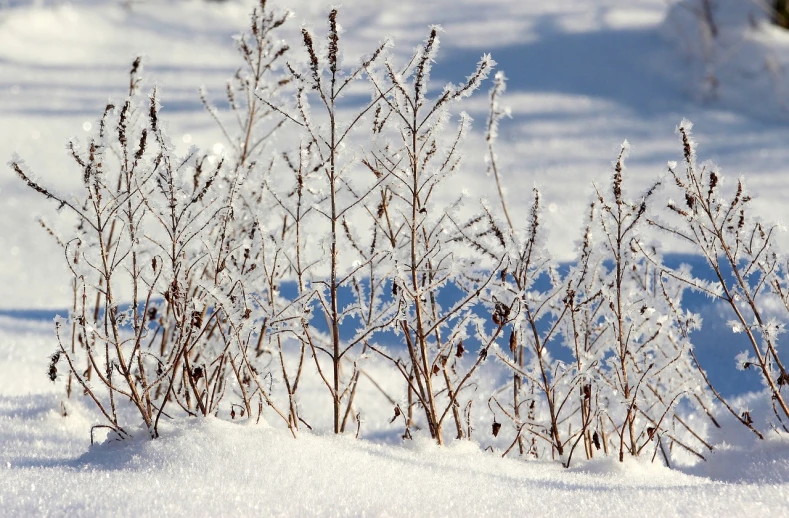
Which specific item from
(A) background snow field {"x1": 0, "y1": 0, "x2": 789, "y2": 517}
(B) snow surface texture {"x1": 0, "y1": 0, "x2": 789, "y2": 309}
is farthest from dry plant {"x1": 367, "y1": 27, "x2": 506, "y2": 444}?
(B) snow surface texture {"x1": 0, "y1": 0, "x2": 789, "y2": 309}

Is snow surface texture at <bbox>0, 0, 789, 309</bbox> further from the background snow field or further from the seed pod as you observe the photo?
the seed pod

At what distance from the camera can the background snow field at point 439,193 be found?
56.2 inches

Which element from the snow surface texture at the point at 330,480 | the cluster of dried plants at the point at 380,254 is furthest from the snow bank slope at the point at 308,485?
the cluster of dried plants at the point at 380,254

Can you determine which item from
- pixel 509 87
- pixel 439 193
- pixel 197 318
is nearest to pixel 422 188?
pixel 197 318

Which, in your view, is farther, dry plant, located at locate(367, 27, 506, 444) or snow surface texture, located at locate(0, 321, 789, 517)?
dry plant, located at locate(367, 27, 506, 444)

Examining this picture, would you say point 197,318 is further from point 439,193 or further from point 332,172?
point 439,193

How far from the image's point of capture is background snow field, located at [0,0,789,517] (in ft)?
4.68

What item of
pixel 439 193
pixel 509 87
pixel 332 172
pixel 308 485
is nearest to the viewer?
pixel 308 485

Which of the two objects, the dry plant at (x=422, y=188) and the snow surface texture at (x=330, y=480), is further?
the dry plant at (x=422, y=188)

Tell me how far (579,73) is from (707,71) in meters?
1.11

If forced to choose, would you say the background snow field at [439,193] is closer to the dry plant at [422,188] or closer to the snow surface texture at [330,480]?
the snow surface texture at [330,480]

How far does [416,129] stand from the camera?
1.72 m

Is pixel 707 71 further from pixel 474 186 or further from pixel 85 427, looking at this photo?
pixel 85 427

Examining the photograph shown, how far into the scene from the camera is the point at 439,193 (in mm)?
4672
